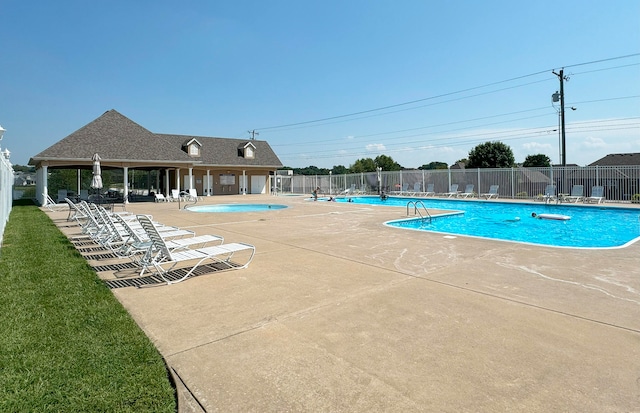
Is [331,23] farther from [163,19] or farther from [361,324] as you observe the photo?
[361,324]

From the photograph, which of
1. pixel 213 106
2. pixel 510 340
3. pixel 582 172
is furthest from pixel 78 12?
pixel 582 172

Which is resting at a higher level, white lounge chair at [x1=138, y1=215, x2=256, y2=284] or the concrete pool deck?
white lounge chair at [x1=138, y1=215, x2=256, y2=284]

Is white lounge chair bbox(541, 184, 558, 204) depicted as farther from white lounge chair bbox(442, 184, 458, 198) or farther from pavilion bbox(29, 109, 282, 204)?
pavilion bbox(29, 109, 282, 204)

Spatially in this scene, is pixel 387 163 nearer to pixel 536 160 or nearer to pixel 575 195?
pixel 536 160

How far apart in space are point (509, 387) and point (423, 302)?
1829 millimetres

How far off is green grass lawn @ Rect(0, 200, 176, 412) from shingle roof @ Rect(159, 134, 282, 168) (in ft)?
92.2

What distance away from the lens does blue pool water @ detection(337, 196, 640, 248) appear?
11.8 m

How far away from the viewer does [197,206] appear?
21.7 m

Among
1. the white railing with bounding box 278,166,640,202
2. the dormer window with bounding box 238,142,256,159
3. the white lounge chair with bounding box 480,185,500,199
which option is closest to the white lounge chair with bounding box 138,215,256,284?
the white lounge chair with bounding box 480,185,500,199

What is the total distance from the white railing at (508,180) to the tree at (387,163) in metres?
46.9

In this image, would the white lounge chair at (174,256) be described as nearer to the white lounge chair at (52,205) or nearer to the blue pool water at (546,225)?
the blue pool water at (546,225)

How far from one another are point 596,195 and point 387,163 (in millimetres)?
63371

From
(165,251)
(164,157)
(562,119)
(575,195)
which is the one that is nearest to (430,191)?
(575,195)

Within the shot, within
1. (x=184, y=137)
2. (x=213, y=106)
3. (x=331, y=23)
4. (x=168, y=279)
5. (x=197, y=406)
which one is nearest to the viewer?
(x=197, y=406)
